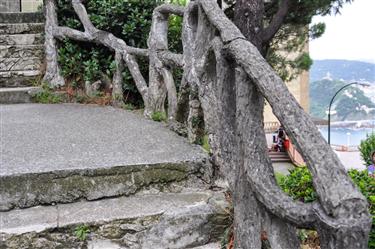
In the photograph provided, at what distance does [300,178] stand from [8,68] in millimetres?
3948

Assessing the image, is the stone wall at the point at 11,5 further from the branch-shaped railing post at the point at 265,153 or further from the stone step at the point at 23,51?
the branch-shaped railing post at the point at 265,153

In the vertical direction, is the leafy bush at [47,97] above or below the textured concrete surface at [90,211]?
above

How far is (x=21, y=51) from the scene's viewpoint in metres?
5.76

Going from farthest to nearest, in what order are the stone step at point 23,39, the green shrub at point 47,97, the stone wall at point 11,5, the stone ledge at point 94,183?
the stone wall at point 11,5
the stone step at point 23,39
the green shrub at point 47,97
the stone ledge at point 94,183

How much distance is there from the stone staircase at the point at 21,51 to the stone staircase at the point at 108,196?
8.44ft

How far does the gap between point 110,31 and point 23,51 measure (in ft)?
4.53

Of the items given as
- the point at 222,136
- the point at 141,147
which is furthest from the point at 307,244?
the point at 141,147

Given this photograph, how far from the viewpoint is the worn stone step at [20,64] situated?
5645mm

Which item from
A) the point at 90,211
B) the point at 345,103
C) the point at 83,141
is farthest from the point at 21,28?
the point at 345,103

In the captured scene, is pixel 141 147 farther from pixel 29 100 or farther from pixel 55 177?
pixel 29 100

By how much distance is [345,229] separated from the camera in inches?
54.6

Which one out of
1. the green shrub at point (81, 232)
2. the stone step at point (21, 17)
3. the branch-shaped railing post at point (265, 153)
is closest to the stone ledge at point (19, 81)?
the stone step at point (21, 17)

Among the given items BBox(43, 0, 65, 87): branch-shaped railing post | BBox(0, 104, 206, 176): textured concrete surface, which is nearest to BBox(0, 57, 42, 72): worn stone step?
BBox(43, 0, 65, 87): branch-shaped railing post

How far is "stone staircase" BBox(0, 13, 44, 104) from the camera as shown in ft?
18.1
